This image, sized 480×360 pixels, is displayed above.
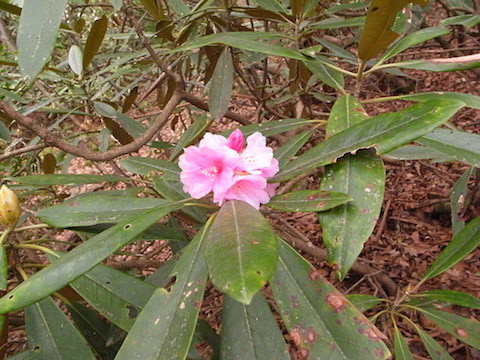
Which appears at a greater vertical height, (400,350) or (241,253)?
(241,253)

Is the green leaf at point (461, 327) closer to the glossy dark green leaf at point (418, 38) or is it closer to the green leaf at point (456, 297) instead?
the green leaf at point (456, 297)

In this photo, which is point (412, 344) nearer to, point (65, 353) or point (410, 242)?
point (410, 242)

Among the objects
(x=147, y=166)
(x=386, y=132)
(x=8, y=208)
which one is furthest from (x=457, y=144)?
(x=8, y=208)

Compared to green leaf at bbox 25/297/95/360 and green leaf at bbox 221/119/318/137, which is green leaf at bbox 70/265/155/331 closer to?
green leaf at bbox 25/297/95/360

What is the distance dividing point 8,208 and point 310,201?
1.84ft

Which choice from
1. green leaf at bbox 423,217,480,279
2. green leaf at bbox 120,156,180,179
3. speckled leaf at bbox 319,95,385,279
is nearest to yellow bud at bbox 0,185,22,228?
green leaf at bbox 120,156,180,179

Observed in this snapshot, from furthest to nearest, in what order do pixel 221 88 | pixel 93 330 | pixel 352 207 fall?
pixel 221 88 → pixel 93 330 → pixel 352 207

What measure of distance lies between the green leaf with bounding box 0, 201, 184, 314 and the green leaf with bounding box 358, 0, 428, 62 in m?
0.51

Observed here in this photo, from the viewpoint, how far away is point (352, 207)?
24.4 inches

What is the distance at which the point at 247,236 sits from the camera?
0.54 m

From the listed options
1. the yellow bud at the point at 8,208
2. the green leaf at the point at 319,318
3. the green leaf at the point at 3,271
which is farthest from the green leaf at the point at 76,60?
the green leaf at the point at 319,318

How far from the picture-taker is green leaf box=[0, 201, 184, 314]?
564mm

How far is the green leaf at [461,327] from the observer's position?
0.97m

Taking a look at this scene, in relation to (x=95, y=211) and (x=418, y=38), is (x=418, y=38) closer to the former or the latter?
(x=418, y=38)
